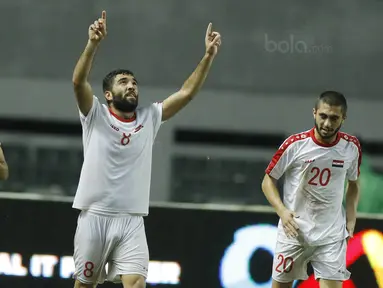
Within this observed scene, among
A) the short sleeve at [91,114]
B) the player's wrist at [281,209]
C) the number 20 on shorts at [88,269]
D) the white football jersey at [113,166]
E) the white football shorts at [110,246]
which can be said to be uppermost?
the short sleeve at [91,114]

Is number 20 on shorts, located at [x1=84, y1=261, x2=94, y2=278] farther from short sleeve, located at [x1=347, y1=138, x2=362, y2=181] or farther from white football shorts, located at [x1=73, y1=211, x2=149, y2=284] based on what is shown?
short sleeve, located at [x1=347, y1=138, x2=362, y2=181]

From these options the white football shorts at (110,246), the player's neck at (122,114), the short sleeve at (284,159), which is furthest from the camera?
the short sleeve at (284,159)

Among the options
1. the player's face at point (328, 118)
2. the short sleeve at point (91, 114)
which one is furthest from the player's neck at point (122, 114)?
the player's face at point (328, 118)

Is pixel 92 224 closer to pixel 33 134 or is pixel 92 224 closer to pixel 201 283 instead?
pixel 201 283

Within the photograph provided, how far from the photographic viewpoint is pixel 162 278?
28.6 feet

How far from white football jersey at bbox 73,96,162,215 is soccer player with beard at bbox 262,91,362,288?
102 cm

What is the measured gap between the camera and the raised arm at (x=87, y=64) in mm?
6480

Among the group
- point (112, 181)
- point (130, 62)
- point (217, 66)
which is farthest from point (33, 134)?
point (112, 181)

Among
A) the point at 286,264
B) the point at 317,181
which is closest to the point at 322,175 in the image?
the point at 317,181

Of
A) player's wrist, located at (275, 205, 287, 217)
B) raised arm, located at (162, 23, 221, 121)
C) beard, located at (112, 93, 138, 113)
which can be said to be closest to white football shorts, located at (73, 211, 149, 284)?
→ beard, located at (112, 93, 138, 113)

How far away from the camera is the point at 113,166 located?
22.2 ft

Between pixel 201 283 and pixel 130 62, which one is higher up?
pixel 130 62

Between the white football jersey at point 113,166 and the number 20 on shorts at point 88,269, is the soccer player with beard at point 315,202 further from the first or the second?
the number 20 on shorts at point 88,269

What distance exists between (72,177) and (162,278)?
5.19 feet
